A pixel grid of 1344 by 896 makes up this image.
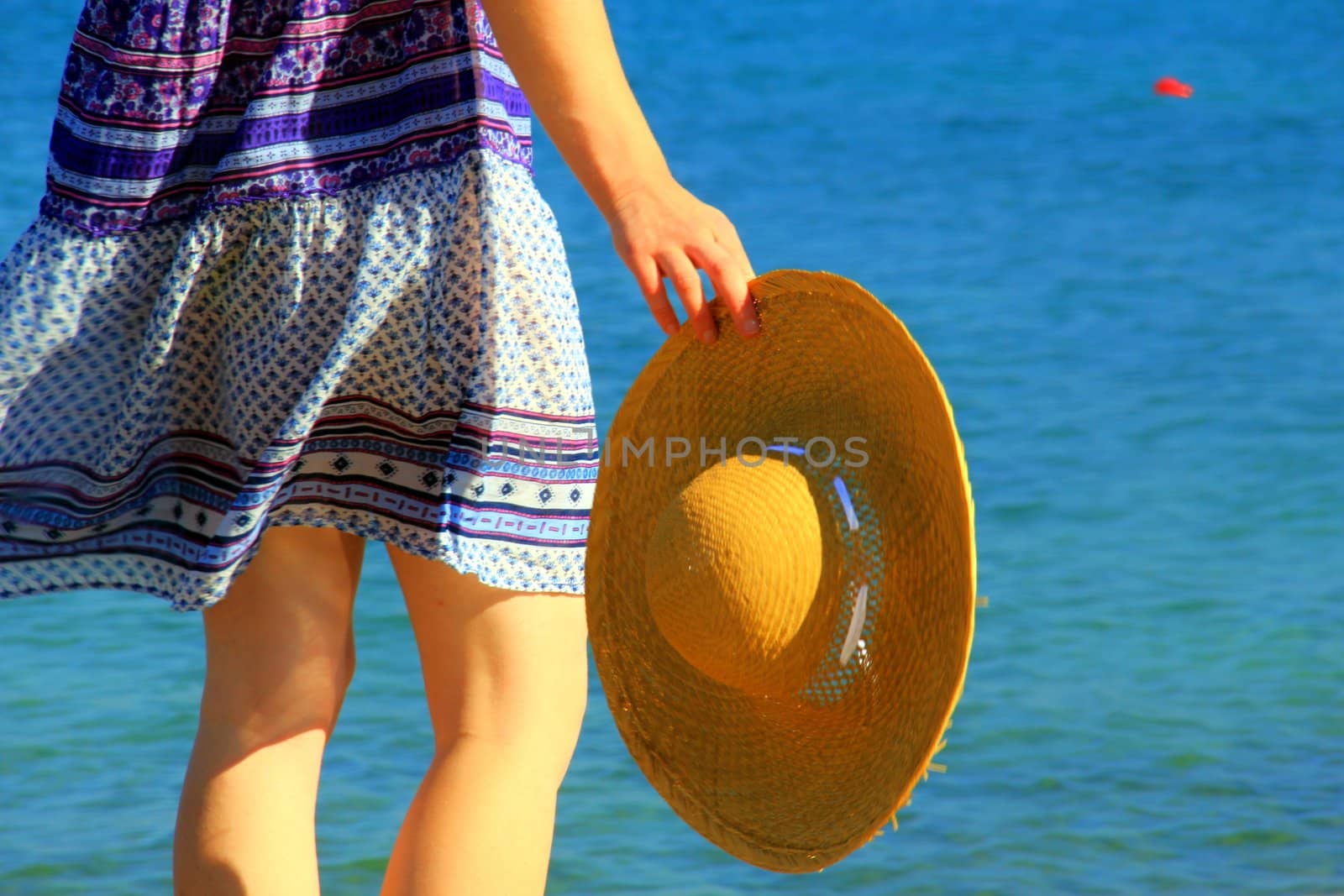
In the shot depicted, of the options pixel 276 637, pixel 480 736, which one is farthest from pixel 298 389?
pixel 480 736

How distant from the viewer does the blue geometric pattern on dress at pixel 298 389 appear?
4.96 ft

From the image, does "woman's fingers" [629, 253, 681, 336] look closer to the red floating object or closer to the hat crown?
the hat crown

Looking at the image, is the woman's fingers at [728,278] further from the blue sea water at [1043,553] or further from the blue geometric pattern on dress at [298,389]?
the blue sea water at [1043,553]

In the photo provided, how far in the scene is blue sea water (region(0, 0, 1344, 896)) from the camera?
9.30ft

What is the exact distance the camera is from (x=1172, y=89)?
11.6m

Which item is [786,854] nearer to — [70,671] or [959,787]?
[959,787]

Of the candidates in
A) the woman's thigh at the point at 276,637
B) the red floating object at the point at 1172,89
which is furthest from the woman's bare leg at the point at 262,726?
the red floating object at the point at 1172,89

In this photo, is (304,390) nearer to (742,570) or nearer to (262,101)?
(262,101)

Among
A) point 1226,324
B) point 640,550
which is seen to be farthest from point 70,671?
point 1226,324

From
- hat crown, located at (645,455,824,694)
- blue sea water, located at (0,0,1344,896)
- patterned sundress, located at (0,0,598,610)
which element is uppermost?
patterned sundress, located at (0,0,598,610)

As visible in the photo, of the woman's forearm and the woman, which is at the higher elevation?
the woman's forearm

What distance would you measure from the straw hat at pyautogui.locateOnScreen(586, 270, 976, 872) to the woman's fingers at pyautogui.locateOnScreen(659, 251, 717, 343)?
1.0 inches

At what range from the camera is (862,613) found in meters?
1.56

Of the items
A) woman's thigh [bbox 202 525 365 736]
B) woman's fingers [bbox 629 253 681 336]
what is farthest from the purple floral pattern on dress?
woman's thigh [bbox 202 525 365 736]
